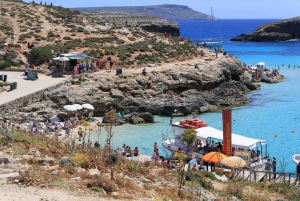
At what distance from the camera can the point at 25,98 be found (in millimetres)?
31516

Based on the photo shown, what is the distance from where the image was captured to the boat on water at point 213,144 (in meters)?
22.2

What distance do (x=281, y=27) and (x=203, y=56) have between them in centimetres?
9351

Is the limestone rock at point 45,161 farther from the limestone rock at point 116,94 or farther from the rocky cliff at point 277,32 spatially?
the rocky cliff at point 277,32

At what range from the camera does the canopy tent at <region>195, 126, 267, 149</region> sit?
22859 millimetres

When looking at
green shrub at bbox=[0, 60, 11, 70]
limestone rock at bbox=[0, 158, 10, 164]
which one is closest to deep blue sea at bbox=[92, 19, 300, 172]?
limestone rock at bbox=[0, 158, 10, 164]

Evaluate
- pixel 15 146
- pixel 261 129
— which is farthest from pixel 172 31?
pixel 15 146

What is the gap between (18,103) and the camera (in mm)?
31031

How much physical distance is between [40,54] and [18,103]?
11.8 meters

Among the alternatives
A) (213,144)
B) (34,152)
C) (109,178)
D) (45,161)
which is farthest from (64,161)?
(213,144)

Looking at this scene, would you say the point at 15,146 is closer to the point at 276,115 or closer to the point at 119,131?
the point at 119,131

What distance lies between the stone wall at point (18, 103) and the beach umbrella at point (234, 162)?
55.2 feet

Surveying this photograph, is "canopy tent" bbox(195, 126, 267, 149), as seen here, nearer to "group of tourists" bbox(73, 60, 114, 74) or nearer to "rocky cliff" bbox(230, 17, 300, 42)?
"group of tourists" bbox(73, 60, 114, 74)

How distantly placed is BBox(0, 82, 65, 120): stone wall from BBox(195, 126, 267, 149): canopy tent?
14.1 metres

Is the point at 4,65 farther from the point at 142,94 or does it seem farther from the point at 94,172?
the point at 94,172
